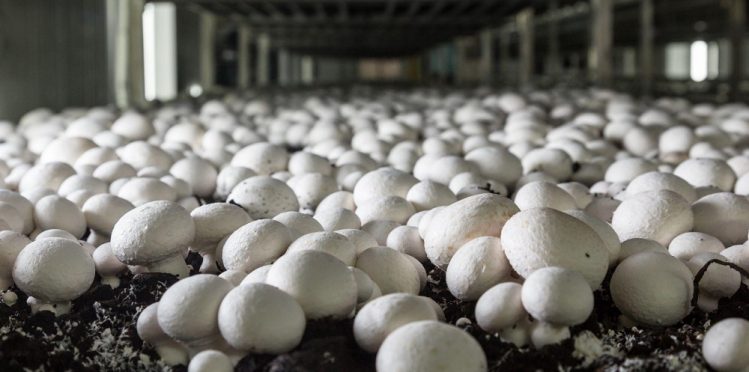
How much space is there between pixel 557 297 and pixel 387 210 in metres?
0.51

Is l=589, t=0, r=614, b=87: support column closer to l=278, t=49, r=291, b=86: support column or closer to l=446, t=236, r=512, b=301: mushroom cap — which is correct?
l=446, t=236, r=512, b=301: mushroom cap

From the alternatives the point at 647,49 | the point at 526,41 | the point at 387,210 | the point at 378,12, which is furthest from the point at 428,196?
the point at 526,41

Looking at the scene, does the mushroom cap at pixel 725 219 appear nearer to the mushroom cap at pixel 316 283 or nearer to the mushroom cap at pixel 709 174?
the mushroom cap at pixel 709 174

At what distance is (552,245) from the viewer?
0.96m

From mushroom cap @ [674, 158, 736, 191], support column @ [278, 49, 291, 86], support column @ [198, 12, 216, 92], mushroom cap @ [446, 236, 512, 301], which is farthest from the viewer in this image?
support column @ [278, 49, 291, 86]

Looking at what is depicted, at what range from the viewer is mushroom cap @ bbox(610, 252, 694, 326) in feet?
3.18

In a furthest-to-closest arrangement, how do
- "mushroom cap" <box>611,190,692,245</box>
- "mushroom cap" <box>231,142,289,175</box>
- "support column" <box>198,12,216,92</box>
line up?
"support column" <box>198,12,216,92</box>
"mushroom cap" <box>231,142,289,175</box>
"mushroom cap" <box>611,190,692,245</box>

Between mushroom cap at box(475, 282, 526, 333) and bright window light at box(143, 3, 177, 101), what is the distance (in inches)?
329

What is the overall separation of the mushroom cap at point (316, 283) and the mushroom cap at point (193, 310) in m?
0.07

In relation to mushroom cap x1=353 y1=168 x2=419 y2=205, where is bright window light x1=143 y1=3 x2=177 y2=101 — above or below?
above

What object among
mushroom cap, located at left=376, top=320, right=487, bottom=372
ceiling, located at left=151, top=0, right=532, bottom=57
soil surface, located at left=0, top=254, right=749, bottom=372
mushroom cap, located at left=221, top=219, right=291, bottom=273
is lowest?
soil surface, located at left=0, top=254, right=749, bottom=372

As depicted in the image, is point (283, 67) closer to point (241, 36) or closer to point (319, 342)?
point (241, 36)

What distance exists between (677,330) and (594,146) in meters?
1.17

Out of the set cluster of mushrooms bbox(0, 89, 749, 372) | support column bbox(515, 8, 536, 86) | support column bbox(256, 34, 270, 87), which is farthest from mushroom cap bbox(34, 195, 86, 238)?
support column bbox(256, 34, 270, 87)
